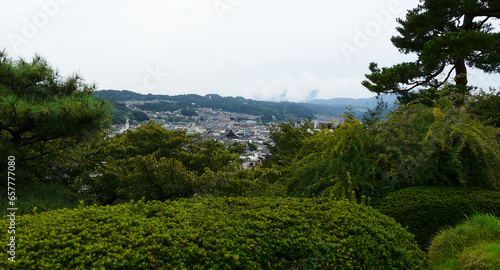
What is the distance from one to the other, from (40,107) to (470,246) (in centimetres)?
575

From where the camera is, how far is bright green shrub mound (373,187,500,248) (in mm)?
3811

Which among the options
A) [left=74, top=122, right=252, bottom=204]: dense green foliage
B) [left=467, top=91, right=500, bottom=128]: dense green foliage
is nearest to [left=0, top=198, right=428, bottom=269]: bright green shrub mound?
[left=74, top=122, right=252, bottom=204]: dense green foliage

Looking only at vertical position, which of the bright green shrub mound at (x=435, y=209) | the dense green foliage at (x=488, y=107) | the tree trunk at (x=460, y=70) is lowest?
the bright green shrub mound at (x=435, y=209)

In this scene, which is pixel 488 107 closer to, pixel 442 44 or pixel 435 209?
pixel 442 44

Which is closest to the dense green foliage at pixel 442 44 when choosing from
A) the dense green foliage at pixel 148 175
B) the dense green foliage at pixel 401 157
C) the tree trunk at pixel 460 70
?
the tree trunk at pixel 460 70

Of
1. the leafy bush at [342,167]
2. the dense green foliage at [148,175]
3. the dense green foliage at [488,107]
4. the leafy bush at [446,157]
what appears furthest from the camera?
the dense green foliage at [488,107]

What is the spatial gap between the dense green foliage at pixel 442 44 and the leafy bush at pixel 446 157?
6.19 meters

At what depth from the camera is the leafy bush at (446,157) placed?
4461 mm

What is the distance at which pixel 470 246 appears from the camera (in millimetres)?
3174

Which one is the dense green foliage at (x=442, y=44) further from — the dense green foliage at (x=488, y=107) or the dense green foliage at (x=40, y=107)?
the dense green foliage at (x=40, y=107)

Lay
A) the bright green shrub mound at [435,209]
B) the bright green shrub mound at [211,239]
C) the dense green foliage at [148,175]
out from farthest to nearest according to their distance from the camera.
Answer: the dense green foliage at [148,175], the bright green shrub mound at [435,209], the bright green shrub mound at [211,239]

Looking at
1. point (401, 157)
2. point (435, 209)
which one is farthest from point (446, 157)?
point (435, 209)

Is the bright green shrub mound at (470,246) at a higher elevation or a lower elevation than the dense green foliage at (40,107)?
lower

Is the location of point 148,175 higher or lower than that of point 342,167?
lower
